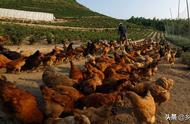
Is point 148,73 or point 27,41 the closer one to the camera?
point 148,73

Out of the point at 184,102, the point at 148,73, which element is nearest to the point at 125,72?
the point at 148,73

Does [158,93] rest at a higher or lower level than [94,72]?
lower

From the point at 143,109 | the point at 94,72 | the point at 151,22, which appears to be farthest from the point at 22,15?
the point at 143,109

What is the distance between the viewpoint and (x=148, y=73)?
31.3 ft

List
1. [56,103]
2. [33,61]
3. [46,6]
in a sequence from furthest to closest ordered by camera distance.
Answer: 1. [46,6]
2. [33,61]
3. [56,103]

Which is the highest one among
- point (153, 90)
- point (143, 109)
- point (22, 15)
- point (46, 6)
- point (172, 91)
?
point (46, 6)

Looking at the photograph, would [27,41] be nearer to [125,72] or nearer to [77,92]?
[125,72]

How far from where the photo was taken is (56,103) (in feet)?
19.2

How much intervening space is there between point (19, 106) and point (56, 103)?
573 millimetres

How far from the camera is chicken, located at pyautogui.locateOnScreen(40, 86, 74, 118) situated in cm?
574

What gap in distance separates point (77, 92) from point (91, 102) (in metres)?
0.47

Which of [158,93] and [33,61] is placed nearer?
[158,93]

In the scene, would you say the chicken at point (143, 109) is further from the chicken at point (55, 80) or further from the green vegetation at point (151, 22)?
the green vegetation at point (151, 22)

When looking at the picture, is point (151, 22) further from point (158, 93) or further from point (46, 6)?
point (158, 93)
